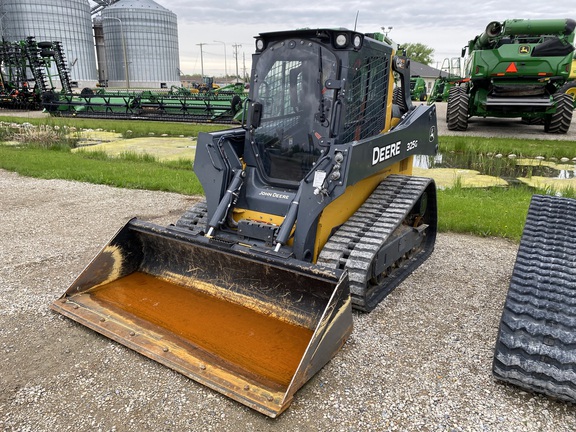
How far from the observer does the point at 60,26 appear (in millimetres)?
58750

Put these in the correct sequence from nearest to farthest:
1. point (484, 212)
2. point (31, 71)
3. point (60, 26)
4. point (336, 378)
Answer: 1. point (336, 378)
2. point (484, 212)
3. point (31, 71)
4. point (60, 26)

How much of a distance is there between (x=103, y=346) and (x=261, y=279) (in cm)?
130

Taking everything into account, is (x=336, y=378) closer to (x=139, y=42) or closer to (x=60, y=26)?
(x=60, y=26)

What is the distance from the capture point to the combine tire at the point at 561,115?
48.9 feet

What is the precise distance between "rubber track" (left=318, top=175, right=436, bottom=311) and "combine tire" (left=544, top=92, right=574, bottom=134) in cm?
1229

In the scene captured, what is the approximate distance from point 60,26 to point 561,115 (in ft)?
197

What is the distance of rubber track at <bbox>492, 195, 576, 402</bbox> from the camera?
2885 millimetres

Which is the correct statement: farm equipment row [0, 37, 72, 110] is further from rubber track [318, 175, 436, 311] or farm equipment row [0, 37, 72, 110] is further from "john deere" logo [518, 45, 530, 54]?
rubber track [318, 175, 436, 311]

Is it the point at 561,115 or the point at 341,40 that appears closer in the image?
the point at 341,40

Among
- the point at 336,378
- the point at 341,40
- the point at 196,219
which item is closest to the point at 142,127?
the point at 196,219

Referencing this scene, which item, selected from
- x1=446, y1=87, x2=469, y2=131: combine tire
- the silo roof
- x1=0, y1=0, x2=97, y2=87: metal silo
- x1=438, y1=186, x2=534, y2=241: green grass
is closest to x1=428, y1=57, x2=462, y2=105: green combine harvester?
x1=446, y1=87, x2=469, y2=131: combine tire

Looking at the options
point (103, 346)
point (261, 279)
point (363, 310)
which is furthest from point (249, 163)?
point (103, 346)

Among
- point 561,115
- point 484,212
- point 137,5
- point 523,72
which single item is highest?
point 137,5

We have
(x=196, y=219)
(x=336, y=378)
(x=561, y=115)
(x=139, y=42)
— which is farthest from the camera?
(x=139, y=42)
